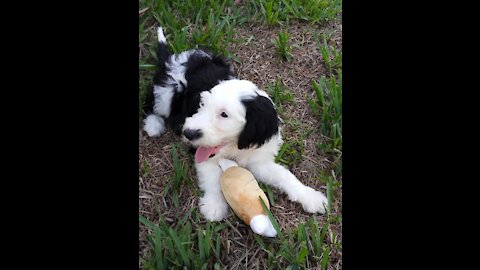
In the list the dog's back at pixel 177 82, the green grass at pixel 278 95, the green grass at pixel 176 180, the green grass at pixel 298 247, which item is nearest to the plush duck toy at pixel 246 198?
the green grass at pixel 298 247

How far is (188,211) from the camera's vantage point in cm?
→ 149

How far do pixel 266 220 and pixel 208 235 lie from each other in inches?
8.3

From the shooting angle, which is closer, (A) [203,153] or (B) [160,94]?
(A) [203,153]

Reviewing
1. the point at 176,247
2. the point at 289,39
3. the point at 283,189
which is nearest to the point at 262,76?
the point at 289,39

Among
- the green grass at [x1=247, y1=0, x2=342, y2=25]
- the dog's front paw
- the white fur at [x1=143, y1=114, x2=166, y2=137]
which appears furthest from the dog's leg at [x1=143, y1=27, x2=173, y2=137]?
the dog's front paw

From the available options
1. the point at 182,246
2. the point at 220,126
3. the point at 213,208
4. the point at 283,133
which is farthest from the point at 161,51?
the point at 182,246

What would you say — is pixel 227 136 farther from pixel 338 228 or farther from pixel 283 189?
pixel 338 228

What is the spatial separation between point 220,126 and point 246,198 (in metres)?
0.29

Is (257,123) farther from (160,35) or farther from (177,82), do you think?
(160,35)

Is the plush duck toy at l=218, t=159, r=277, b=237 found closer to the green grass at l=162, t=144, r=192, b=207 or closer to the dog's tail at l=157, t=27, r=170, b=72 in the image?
the green grass at l=162, t=144, r=192, b=207

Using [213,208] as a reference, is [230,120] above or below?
above

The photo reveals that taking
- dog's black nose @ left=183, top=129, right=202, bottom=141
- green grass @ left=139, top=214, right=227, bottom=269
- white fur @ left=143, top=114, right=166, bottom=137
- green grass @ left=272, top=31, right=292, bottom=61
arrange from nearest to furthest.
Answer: green grass @ left=139, top=214, right=227, bottom=269 → dog's black nose @ left=183, top=129, right=202, bottom=141 → white fur @ left=143, top=114, right=166, bottom=137 → green grass @ left=272, top=31, right=292, bottom=61

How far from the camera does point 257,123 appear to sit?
1566 mm

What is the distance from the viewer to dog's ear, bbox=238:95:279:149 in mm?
1560
